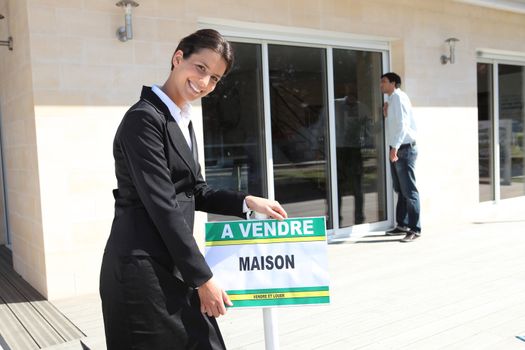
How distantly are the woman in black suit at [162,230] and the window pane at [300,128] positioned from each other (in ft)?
11.5

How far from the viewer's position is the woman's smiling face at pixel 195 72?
1.54 m

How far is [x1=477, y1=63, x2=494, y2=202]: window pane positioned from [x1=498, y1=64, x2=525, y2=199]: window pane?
0.31 metres

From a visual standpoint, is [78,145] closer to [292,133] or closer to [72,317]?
[72,317]

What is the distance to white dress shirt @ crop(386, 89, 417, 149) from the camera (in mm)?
5137

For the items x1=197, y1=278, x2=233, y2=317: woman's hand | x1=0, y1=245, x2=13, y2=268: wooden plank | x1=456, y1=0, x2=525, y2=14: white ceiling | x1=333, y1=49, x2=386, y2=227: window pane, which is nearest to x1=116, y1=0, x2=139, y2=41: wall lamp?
x1=333, y1=49, x2=386, y2=227: window pane

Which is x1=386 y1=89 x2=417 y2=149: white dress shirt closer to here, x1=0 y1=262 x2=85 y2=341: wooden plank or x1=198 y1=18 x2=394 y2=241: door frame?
x1=198 y1=18 x2=394 y2=241: door frame

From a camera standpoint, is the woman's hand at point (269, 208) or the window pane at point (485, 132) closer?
the woman's hand at point (269, 208)

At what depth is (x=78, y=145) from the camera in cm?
373

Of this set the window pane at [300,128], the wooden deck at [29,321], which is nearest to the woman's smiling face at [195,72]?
the wooden deck at [29,321]

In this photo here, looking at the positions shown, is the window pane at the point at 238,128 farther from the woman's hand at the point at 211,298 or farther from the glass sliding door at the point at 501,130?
the glass sliding door at the point at 501,130

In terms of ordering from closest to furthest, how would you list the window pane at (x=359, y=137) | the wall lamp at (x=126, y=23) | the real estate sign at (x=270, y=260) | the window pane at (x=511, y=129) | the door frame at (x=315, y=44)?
1. the real estate sign at (x=270, y=260)
2. the wall lamp at (x=126, y=23)
3. the door frame at (x=315, y=44)
4. the window pane at (x=359, y=137)
5. the window pane at (x=511, y=129)

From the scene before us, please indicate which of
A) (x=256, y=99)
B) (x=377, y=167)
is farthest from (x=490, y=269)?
(x=256, y=99)

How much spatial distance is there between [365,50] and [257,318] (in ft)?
11.8

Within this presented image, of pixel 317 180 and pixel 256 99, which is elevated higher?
pixel 256 99
